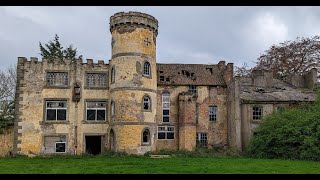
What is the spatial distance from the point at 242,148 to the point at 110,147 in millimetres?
11858

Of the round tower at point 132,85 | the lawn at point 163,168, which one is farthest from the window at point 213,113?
the lawn at point 163,168

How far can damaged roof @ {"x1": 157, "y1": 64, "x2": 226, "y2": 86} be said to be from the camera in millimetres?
35000

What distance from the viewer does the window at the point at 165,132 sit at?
111ft

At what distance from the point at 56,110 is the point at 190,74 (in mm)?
13107

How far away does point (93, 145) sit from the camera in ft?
112

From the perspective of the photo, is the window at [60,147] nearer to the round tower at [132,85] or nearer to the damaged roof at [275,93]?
the round tower at [132,85]

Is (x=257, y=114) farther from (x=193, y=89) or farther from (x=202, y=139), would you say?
(x=193, y=89)

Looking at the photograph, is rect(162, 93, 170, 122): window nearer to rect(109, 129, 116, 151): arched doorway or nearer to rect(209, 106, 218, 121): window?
rect(209, 106, 218, 121): window

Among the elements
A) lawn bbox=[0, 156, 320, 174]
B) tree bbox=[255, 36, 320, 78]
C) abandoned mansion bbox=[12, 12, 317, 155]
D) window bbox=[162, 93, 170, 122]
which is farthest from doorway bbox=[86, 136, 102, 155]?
tree bbox=[255, 36, 320, 78]

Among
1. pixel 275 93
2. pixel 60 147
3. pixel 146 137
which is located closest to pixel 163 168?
pixel 146 137

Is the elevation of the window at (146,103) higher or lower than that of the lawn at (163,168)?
higher

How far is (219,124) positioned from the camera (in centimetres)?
3497

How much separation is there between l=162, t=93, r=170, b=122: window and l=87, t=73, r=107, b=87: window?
568 centimetres

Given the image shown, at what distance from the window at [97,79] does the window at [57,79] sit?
6.68ft
